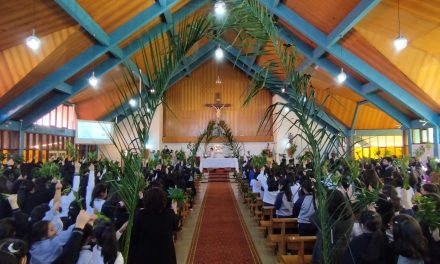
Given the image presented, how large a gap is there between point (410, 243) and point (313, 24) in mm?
10074

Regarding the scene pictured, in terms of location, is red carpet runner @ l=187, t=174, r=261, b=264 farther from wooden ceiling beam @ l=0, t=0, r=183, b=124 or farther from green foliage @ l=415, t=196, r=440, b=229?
wooden ceiling beam @ l=0, t=0, r=183, b=124

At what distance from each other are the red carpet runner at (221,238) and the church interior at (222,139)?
0.06 m

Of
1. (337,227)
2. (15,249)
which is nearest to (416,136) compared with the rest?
(337,227)

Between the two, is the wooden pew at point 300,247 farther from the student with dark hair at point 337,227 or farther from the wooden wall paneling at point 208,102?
the wooden wall paneling at point 208,102

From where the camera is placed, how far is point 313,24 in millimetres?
11695

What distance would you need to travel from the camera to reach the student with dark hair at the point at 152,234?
296cm

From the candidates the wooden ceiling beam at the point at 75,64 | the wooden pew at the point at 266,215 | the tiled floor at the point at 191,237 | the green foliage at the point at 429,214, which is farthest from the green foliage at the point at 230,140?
the green foliage at the point at 429,214

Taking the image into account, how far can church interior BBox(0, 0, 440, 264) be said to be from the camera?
2.77 metres

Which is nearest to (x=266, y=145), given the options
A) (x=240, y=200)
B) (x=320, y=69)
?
(x=320, y=69)

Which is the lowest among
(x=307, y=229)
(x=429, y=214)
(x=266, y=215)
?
(x=266, y=215)

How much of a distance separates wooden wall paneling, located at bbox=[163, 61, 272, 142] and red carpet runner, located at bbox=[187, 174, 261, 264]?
13.3m

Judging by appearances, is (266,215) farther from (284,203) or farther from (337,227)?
(337,227)

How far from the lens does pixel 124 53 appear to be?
1312cm

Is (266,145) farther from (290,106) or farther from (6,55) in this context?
(290,106)
